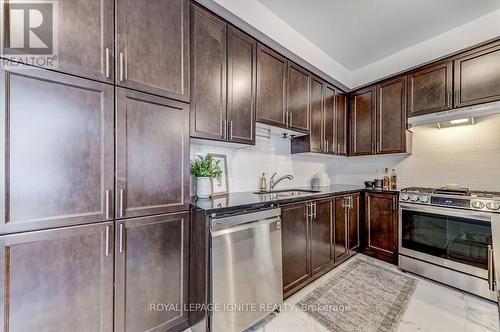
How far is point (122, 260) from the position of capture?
129 cm

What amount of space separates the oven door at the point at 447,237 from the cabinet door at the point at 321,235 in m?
0.95

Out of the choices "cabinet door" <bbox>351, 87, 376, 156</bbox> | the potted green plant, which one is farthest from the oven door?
the potted green plant

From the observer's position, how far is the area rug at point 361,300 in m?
1.72

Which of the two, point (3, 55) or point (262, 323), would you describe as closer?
point (3, 55)

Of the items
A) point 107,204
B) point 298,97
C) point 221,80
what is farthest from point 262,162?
point 107,204

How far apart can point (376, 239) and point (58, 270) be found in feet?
11.1

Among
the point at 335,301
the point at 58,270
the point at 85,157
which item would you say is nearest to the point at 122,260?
the point at 58,270

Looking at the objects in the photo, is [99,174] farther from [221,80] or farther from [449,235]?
[449,235]

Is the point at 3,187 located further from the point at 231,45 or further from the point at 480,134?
the point at 480,134

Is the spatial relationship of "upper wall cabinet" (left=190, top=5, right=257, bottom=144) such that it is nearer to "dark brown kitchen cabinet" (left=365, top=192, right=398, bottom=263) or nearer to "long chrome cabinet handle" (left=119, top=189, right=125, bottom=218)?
"long chrome cabinet handle" (left=119, top=189, right=125, bottom=218)

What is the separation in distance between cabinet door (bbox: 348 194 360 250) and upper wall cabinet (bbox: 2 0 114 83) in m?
3.05

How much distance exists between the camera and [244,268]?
1576 millimetres

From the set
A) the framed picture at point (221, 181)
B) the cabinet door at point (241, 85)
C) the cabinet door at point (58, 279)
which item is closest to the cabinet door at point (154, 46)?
the cabinet door at point (241, 85)

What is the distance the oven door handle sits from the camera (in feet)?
6.63
